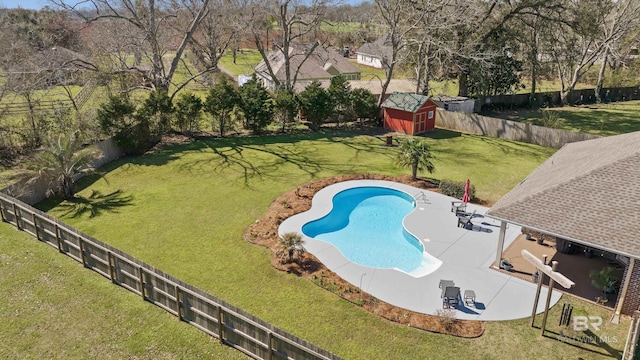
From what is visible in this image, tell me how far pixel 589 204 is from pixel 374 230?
27.4ft

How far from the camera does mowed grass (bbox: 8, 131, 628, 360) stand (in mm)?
11430

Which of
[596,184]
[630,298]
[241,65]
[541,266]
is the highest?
[241,65]

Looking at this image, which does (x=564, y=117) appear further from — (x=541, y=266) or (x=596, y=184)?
(x=541, y=266)

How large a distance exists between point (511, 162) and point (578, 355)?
18075mm

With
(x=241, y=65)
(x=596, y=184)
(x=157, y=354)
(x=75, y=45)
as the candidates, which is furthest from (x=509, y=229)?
(x=75, y=45)

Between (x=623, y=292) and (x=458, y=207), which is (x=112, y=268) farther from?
(x=623, y=292)

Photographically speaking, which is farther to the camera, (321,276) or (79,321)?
(321,276)

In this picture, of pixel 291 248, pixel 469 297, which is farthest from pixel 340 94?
pixel 469 297

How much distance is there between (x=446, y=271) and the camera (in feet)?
48.5

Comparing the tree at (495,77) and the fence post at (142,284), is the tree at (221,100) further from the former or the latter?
the tree at (495,77)

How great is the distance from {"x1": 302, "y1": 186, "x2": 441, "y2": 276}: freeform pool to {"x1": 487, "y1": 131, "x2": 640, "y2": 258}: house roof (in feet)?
11.7

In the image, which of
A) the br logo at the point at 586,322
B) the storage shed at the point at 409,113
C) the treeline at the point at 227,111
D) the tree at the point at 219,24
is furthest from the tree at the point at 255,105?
the br logo at the point at 586,322

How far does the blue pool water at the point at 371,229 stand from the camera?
53.4 ft

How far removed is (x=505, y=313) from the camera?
499 inches
